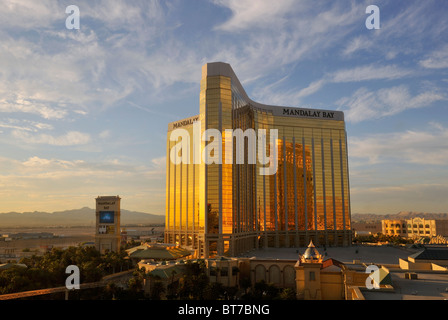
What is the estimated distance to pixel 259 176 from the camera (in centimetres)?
16362

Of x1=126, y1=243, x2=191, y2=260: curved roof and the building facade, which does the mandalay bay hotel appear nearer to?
x1=126, y1=243, x2=191, y2=260: curved roof

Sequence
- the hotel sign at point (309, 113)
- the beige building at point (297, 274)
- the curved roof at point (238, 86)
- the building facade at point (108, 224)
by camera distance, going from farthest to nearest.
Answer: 1. the hotel sign at point (309, 113)
2. the building facade at point (108, 224)
3. the curved roof at point (238, 86)
4. the beige building at point (297, 274)

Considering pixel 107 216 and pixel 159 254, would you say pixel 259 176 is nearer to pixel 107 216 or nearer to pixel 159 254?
pixel 107 216

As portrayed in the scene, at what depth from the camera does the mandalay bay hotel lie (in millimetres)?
125438

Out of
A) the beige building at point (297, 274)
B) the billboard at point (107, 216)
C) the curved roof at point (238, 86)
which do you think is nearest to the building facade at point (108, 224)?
the billboard at point (107, 216)

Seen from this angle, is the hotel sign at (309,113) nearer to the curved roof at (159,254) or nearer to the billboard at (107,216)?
the billboard at (107,216)

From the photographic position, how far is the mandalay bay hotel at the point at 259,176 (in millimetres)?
125438

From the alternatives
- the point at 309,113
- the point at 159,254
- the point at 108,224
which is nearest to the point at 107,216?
the point at 108,224

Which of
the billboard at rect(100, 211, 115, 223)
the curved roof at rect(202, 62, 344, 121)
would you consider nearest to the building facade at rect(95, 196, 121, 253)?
the billboard at rect(100, 211, 115, 223)

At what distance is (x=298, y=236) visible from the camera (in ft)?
559
